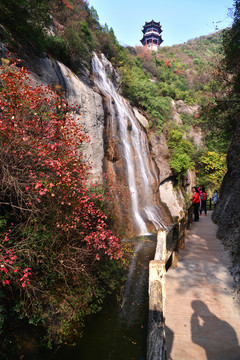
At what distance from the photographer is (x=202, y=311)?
419 centimetres

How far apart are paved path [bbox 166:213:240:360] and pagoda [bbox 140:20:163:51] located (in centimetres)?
7808

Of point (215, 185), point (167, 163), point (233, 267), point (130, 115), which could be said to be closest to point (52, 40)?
point (130, 115)

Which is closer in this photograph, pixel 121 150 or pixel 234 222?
pixel 234 222

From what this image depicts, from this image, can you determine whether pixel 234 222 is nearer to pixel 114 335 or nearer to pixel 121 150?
pixel 114 335

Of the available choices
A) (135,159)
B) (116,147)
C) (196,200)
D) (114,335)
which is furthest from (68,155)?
(135,159)

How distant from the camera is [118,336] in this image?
4914mm

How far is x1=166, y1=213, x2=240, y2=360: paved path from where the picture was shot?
11.1 ft

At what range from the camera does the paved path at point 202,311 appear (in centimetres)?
338

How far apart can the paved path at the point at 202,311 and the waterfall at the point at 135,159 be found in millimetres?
7038

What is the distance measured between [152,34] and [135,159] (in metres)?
70.9

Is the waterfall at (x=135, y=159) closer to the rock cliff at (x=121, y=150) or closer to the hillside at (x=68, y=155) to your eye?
the rock cliff at (x=121, y=150)

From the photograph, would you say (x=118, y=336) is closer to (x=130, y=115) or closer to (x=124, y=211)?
(x=124, y=211)

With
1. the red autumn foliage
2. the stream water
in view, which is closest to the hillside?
the red autumn foliage

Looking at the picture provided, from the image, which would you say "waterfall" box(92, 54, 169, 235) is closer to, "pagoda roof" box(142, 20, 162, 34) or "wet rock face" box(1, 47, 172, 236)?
"wet rock face" box(1, 47, 172, 236)
